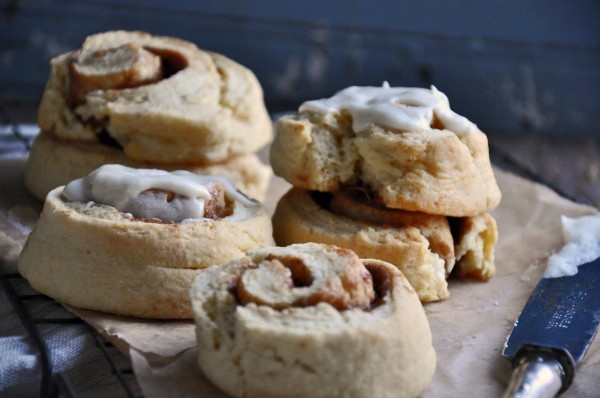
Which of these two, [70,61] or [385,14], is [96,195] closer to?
[70,61]

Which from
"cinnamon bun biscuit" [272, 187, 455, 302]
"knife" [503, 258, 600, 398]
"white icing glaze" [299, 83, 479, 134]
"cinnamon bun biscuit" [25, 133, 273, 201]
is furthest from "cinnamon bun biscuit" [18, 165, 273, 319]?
"knife" [503, 258, 600, 398]

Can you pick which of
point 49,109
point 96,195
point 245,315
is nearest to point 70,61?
point 49,109

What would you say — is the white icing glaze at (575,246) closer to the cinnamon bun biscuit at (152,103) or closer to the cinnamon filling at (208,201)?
the cinnamon filling at (208,201)

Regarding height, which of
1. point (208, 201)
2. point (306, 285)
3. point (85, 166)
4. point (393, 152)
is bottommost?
point (85, 166)

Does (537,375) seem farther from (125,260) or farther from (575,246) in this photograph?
(125,260)

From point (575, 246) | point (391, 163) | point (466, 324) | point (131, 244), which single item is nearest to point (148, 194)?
point (131, 244)

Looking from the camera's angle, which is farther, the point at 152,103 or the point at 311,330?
the point at 152,103
